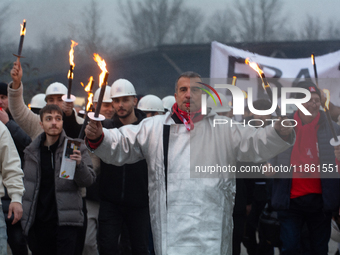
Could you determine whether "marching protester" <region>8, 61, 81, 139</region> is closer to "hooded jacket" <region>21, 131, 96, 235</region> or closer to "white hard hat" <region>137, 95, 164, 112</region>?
"hooded jacket" <region>21, 131, 96, 235</region>

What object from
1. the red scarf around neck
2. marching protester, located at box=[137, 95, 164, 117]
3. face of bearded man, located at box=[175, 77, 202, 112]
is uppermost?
marching protester, located at box=[137, 95, 164, 117]

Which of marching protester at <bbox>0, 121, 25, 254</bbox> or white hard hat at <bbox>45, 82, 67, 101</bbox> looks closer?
marching protester at <bbox>0, 121, 25, 254</bbox>

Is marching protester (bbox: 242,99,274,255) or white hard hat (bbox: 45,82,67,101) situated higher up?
white hard hat (bbox: 45,82,67,101)

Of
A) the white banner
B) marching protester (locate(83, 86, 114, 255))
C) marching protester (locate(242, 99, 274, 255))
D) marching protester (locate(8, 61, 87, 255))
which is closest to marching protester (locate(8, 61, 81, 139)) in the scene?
marching protester (locate(8, 61, 87, 255))

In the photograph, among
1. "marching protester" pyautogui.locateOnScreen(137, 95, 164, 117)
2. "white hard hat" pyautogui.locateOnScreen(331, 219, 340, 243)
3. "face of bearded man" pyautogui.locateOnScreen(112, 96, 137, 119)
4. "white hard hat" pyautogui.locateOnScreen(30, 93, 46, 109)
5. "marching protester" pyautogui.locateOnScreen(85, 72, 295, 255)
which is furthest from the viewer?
"marching protester" pyautogui.locateOnScreen(137, 95, 164, 117)

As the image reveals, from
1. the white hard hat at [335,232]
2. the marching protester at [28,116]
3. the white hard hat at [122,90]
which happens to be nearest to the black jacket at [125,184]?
the marching protester at [28,116]

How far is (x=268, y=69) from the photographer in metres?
7.67

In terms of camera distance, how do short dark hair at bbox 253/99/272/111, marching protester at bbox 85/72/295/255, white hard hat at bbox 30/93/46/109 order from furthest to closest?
white hard hat at bbox 30/93/46/109, short dark hair at bbox 253/99/272/111, marching protester at bbox 85/72/295/255

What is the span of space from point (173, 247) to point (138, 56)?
463 inches

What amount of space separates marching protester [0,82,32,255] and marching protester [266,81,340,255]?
251 cm

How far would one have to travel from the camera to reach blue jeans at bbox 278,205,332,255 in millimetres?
4820

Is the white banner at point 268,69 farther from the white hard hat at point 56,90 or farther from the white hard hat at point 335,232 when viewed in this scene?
the white hard hat at point 335,232

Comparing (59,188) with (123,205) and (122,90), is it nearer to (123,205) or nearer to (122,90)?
(123,205)

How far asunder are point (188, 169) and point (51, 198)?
1.61 meters
